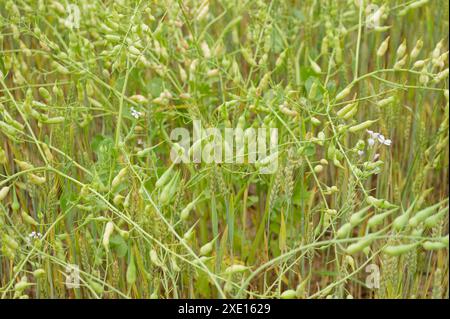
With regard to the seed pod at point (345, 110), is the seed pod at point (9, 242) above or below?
A: below

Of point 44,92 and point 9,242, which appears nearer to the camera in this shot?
point 9,242

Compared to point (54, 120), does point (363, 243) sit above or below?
below

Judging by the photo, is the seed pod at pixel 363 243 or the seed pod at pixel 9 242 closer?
the seed pod at pixel 363 243

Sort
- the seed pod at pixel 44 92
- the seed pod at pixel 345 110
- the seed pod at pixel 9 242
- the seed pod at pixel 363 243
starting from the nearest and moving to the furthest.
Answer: the seed pod at pixel 363 243 → the seed pod at pixel 9 242 → the seed pod at pixel 345 110 → the seed pod at pixel 44 92

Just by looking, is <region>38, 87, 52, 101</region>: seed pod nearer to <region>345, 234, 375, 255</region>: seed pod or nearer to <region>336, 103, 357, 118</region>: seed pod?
<region>336, 103, 357, 118</region>: seed pod

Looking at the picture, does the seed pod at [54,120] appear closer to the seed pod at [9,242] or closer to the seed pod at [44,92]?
the seed pod at [44,92]

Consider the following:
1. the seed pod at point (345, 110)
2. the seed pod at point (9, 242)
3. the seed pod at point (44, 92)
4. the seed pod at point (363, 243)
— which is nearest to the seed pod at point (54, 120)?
the seed pod at point (44, 92)

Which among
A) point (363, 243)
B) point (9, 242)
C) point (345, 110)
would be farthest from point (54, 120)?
point (363, 243)

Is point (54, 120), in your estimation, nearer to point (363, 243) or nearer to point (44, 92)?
point (44, 92)

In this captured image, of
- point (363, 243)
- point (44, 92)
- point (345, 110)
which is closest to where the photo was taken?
point (363, 243)

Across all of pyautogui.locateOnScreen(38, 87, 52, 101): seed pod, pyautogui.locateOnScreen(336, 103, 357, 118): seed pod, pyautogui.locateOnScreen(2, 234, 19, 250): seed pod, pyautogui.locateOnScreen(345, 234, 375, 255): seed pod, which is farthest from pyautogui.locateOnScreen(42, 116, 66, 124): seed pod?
pyautogui.locateOnScreen(345, 234, 375, 255): seed pod

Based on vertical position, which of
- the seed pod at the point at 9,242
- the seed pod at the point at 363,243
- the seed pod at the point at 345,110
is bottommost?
the seed pod at the point at 9,242

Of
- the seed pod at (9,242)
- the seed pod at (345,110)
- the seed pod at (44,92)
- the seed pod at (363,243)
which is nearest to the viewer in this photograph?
the seed pod at (363,243)

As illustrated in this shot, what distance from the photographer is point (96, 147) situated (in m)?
1.92
